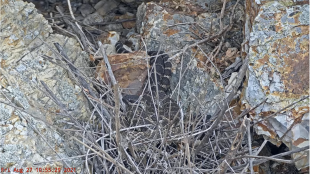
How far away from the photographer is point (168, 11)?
400cm

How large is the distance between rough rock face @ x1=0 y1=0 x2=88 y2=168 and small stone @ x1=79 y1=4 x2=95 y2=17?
41.0 inches

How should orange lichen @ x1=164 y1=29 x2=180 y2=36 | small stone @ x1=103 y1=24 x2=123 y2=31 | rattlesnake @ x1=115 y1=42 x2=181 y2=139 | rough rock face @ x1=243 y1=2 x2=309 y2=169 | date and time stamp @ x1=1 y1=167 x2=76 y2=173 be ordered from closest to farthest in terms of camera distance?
date and time stamp @ x1=1 y1=167 x2=76 y2=173, rough rock face @ x1=243 y1=2 x2=309 y2=169, rattlesnake @ x1=115 y1=42 x2=181 y2=139, orange lichen @ x1=164 y1=29 x2=180 y2=36, small stone @ x1=103 y1=24 x2=123 y2=31

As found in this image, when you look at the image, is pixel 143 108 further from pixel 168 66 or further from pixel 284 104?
pixel 284 104

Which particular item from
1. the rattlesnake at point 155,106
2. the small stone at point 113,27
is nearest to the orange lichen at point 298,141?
the rattlesnake at point 155,106

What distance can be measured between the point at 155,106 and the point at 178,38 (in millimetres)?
1112

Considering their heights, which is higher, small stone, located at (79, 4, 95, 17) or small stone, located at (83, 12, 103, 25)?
small stone, located at (79, 4, 95, 17)

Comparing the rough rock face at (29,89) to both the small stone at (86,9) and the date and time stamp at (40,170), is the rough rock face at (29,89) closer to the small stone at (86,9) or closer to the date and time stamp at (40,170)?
the date and time stamp at (40,170)

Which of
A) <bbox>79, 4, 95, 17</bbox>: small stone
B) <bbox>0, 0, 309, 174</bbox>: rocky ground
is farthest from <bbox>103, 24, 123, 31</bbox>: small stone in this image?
<bbox>0, 0, 309, 174</bbox>: rocky ground

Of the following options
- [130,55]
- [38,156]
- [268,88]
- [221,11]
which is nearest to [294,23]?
[268,88]

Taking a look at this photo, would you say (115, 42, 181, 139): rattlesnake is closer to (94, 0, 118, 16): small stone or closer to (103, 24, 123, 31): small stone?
(103, 24, 123, 31): small stone

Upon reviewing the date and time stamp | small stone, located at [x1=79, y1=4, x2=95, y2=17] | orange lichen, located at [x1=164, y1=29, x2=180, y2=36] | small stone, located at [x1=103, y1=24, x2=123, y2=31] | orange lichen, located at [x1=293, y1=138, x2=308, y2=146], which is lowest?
the date and time stamp

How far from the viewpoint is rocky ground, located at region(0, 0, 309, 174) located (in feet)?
8.28

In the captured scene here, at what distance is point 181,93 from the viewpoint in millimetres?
3430

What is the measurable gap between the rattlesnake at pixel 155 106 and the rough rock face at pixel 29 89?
0.35 metres
